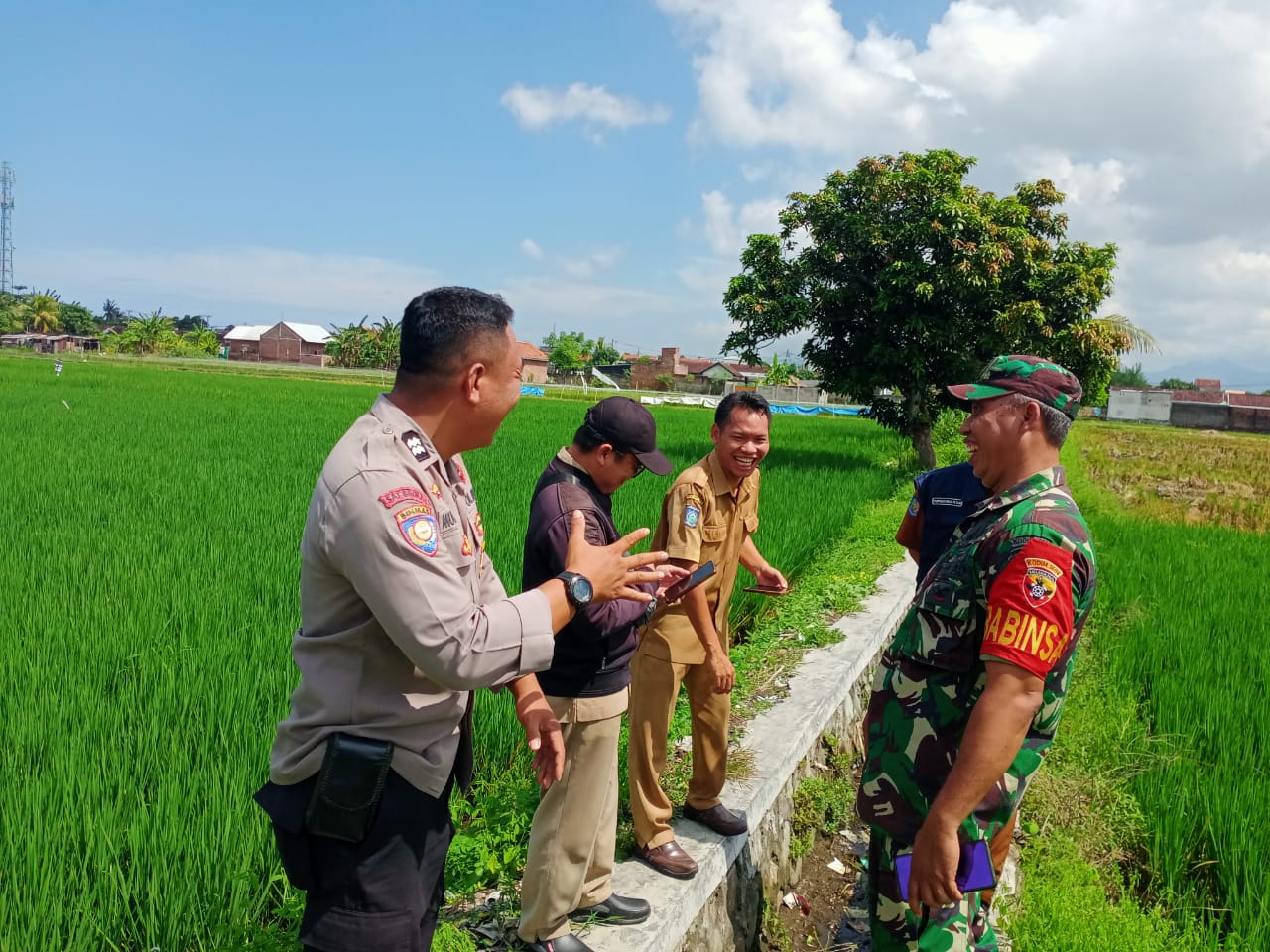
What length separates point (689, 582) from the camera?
2.18m

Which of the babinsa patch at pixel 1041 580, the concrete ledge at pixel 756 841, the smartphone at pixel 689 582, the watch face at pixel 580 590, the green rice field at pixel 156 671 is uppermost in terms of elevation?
the babinsa patch at pixel 1041 580

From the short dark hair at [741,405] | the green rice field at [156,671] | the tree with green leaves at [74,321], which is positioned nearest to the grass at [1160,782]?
the short dark hair at [741,405]

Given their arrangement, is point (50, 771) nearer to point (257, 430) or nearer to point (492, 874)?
point (492, 874)

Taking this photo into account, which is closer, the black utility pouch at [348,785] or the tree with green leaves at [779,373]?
the black utility pouch at [348,785]

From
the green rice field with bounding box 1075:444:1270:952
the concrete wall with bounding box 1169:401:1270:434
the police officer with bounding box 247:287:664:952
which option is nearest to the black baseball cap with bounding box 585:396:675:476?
the police officer with bounding box 247:287:664:952

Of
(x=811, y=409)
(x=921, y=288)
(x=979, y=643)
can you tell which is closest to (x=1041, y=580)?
(x=979, y=643)

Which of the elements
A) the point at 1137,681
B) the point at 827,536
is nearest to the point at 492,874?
the point at 1137,681

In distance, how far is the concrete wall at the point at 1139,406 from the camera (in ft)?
151

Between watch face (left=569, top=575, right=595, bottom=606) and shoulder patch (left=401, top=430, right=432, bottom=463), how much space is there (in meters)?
0.34

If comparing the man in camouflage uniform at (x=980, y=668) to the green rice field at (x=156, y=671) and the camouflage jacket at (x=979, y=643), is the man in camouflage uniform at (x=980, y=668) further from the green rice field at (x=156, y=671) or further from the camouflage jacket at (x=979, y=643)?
the green rice field at (x=156, y=671)

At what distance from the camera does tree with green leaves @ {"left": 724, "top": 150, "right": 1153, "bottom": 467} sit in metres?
13.3

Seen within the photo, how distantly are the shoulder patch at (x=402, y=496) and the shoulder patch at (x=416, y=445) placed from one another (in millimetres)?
88

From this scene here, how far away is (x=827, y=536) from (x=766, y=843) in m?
4.91

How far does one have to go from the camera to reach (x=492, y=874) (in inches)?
91.5
